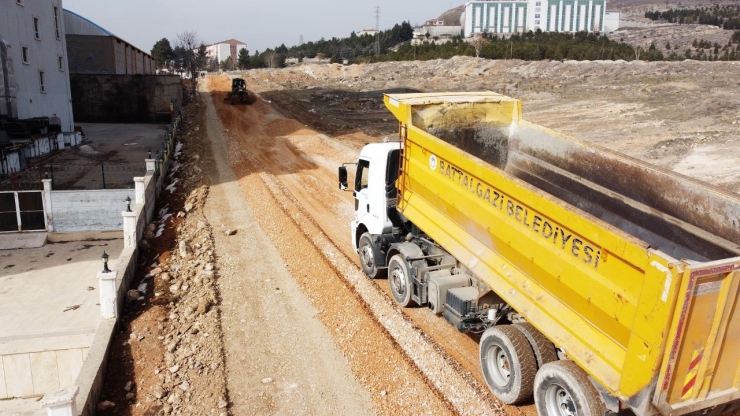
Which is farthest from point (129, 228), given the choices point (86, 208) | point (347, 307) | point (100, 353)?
point (347, 307)

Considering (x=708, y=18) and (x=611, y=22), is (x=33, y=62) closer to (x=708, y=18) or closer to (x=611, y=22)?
(x=708, y=18)

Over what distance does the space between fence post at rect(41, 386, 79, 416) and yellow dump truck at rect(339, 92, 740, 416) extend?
4.53 metres

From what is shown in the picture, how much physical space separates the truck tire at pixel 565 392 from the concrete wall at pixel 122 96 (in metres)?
39.4

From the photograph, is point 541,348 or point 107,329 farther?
point 107,329

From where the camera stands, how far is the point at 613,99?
33.7 meters

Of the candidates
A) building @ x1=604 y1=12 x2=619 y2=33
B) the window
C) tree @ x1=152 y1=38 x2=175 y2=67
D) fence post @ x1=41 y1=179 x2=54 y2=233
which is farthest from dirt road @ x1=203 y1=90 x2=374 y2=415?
building @ x1=604 y1=12 x2=619 y2=33

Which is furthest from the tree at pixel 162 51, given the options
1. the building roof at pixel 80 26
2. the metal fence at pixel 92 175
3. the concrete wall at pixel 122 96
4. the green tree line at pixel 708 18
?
the green tree line at pixel 708 18

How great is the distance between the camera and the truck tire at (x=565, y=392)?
506cm

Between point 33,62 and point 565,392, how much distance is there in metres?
33.8

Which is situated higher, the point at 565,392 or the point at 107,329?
the point at 565,392

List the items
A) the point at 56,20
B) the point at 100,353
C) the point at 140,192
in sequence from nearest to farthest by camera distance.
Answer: the point at 100,353, the point at 140,192, the point at 56,20

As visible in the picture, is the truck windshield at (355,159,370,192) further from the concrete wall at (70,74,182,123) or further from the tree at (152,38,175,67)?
the tree at (152,38,175,67)

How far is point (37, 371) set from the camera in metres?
9.69

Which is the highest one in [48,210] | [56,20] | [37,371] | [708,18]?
[708,18]
